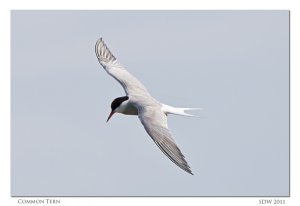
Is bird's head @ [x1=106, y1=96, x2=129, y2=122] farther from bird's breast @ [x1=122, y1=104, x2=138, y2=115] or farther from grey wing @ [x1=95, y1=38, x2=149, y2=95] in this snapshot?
grey wing @ [x1=95, y1=38, x2=149, y2=95]

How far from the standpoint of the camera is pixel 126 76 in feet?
36.7

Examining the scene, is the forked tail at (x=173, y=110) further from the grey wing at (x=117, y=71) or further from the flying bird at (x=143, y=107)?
the grey wing at (x=117, y=71)

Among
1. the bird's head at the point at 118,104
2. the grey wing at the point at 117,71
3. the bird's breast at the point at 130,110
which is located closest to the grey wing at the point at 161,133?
the bird's breast at the point at 130,110

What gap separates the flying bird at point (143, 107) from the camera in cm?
850

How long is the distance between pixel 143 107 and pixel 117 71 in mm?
1775

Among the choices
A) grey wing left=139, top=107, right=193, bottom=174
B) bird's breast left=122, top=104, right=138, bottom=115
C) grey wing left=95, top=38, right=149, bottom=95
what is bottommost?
grey wing left=139, top=107, right=193, bottom=174

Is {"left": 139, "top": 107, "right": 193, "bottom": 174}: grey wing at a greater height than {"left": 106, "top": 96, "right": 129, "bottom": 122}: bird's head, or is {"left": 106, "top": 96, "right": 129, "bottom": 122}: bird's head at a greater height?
{"left": 106, "top": 96, "right": 129, "bottom": 122}: bird's head

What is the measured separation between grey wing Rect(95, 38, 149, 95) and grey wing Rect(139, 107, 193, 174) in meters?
1.15

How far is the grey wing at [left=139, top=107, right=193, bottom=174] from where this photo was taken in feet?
27.2

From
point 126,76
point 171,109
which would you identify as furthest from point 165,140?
point 126,76

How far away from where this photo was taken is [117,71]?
37.1ft

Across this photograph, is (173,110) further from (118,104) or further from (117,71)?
(117,71)

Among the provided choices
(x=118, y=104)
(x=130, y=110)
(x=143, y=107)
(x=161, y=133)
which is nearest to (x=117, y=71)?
(x=118, y=104)

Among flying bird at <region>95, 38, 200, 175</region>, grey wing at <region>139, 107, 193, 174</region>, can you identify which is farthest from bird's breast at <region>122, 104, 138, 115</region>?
grey wing at <region>139, 107, 193, 174</region>
